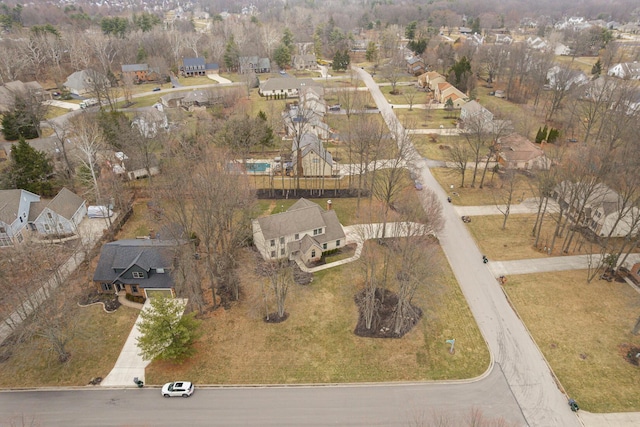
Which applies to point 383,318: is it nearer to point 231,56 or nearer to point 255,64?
point 255,64

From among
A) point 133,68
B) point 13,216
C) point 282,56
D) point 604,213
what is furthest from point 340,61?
point 13,216

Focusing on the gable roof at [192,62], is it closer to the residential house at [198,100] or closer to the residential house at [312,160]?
the residential house at [198,100]

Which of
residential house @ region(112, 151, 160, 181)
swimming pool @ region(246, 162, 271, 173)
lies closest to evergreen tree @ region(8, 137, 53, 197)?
residential house @ region(112, 151, 160, 181)

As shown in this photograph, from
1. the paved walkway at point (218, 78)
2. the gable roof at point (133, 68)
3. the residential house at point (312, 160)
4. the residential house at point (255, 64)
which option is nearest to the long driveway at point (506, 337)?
the residential house at point (312, 160)

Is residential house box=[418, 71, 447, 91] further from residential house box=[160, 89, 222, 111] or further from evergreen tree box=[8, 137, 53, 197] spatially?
evergreen tree box=[8, 137, 53, 197]

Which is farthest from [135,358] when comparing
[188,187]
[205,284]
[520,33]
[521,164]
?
[520,33]
